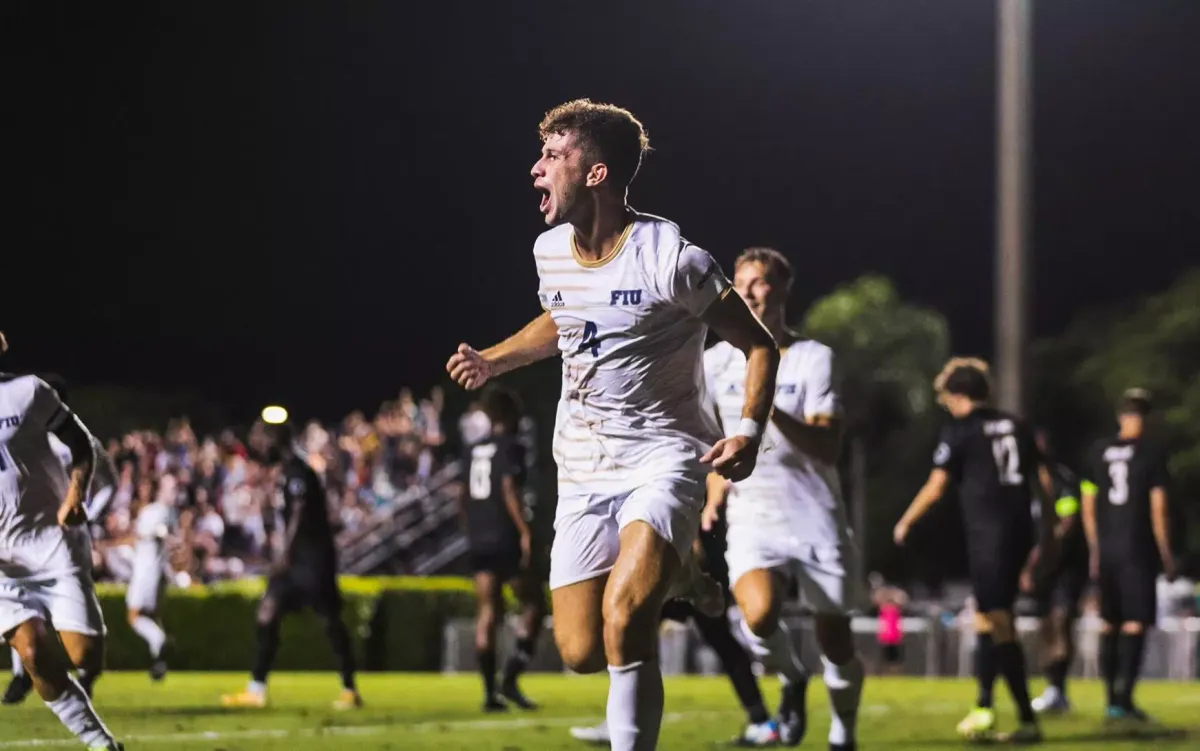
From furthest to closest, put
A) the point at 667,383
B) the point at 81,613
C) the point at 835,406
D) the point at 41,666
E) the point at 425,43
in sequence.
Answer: the point at 425,43
the point at 835,406
the point at 81,613
the point at 41,666
the point at 667,383

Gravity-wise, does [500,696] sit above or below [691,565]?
below

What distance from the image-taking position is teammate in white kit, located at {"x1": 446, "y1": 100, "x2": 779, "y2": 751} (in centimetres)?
648

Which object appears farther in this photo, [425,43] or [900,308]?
[900,308]

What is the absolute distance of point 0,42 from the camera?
38031 millimetres

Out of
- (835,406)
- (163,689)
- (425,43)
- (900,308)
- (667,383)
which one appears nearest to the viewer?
(667,383)

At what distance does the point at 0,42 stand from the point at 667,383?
34.1 meters

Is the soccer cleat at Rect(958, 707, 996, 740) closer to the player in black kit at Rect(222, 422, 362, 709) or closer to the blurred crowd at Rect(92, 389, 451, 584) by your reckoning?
the player in black kit at Rect(222, 422, 362, 709)

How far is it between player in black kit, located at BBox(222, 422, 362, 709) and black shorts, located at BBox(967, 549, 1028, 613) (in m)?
4.65

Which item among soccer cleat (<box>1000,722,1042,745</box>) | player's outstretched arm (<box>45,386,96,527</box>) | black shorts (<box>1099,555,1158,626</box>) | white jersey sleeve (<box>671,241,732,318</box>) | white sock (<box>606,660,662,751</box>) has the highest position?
white jersey sleeve (<box>671,241,732,318</box>)

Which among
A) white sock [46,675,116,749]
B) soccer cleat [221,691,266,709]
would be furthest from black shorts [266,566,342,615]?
white sock [46,675,116,749]

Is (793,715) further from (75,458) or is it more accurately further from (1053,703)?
(1053,703)

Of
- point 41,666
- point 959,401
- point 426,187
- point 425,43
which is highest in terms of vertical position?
point 425,43

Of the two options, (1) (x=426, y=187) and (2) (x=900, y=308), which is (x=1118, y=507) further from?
(2) (x=900, y=308)

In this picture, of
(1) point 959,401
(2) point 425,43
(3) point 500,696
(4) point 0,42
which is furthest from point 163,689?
(2) point 425,43
